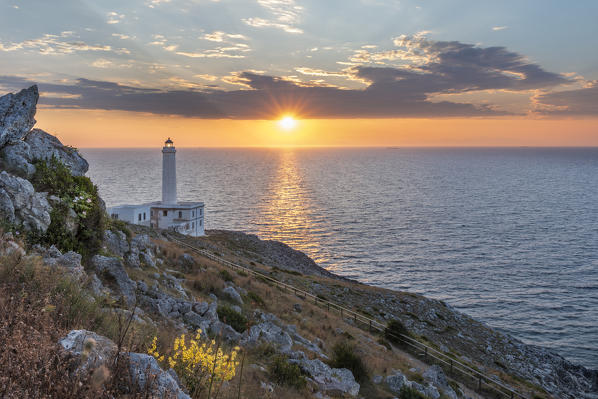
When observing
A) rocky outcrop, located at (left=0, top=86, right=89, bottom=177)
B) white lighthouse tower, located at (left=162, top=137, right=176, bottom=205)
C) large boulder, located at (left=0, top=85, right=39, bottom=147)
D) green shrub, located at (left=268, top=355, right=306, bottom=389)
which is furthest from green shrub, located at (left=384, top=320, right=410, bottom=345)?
white lighthouse tower, located at (left=162, top=137, right=176, bottom=205)

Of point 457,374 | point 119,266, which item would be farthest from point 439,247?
point 119,266

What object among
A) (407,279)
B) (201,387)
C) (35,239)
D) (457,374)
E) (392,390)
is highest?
(35,239)

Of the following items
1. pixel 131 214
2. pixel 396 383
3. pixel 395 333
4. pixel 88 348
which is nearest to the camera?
pixel 88 348

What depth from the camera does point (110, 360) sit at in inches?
189

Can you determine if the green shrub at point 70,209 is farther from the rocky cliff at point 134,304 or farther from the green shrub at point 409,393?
the green shrub at point 409,393

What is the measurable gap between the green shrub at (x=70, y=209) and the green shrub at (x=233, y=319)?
209 inches

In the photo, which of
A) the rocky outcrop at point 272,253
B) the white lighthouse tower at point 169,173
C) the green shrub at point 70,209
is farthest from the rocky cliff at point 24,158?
the white lighthouse tower at point 169,173

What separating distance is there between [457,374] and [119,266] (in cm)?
1987

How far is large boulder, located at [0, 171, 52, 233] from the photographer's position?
11.0 meters

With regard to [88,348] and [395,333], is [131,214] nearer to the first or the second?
[395,333]

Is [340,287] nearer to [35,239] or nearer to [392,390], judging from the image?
[392,390]

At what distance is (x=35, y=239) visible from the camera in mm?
11547

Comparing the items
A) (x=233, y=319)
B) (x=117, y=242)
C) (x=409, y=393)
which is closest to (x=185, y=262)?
(x=117, y=242)

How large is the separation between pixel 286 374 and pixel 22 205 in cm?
931
